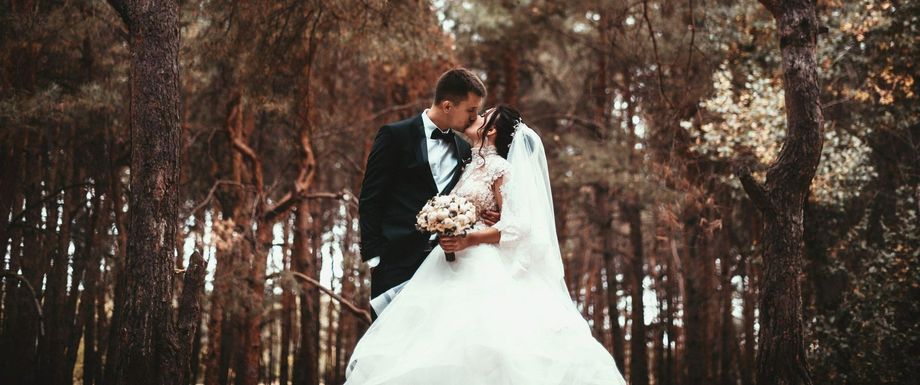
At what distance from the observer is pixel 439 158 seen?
4379 mm

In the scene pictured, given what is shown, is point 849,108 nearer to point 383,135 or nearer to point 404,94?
point 404,94

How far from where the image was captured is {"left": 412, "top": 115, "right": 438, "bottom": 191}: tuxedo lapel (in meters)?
Answer: 4.32

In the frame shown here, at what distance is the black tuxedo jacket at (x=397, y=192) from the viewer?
427 centimetres

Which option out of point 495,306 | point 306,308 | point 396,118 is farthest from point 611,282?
point 495,306

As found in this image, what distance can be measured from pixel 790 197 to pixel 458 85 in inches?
138

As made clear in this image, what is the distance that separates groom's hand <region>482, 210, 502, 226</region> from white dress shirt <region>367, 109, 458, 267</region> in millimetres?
277

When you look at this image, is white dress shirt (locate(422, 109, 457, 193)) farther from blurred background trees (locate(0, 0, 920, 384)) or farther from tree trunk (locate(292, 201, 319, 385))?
tree trunk (locate(292, 201, 319, 385))

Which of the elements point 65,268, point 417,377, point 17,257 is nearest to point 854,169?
point 417,377

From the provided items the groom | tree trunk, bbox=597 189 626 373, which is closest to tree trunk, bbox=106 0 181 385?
the groom

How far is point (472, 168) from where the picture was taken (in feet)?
14.4

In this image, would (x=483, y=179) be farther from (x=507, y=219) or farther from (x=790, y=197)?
(x=790, y=197)

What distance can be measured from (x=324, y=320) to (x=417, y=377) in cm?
3048

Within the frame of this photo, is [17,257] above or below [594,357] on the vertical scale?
above

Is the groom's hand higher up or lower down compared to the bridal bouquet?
higher up
